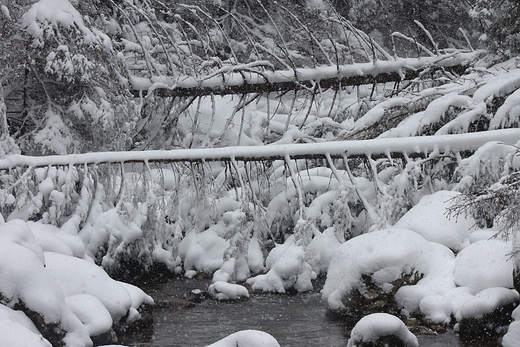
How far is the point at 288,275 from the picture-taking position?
34.8ft

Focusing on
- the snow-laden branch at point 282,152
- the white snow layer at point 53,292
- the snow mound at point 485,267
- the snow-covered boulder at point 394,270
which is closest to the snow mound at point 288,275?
the snow-covered boulder at point 394,270

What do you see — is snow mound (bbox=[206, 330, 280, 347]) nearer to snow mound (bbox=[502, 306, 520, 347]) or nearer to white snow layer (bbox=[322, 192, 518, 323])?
snow mound (bbox=[502, 306, 520, 347])

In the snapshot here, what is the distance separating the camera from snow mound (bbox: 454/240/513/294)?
27.9ft

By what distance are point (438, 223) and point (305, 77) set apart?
4.11 metres

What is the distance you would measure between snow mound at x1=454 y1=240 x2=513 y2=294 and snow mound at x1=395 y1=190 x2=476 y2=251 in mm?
1165

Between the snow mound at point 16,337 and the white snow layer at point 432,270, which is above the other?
the snow mound at point 16,337

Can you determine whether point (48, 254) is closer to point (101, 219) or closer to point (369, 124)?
point (101, 219)

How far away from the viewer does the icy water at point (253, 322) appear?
8.17 metres

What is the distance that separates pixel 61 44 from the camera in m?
12.4

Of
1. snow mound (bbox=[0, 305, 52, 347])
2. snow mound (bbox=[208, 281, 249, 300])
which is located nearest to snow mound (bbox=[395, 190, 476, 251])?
snow mound (bbox=[208, 281, 249, 300])

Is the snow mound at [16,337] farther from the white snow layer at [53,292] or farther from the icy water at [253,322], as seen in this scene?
the icy water at [253,322]

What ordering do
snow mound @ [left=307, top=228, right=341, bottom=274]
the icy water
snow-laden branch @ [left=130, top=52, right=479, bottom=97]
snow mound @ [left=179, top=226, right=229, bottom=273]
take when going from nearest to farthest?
the icy water, snow mound @ [left=307, top=228, right=341, bottom=274], snow mound @ [left=179, top=226, right=229, bottom=273], snow-laden branch @ [left=130, top=52, right=479, bottom=97]

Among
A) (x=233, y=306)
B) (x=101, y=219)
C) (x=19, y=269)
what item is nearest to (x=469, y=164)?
(x=233, y=306)

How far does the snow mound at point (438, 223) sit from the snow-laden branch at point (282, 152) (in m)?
0.79
